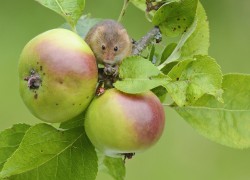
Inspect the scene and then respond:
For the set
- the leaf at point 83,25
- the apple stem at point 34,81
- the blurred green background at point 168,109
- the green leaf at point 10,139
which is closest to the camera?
the apple stem at point 34,81

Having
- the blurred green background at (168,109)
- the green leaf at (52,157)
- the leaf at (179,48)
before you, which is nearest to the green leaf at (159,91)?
the leaf at (179,48)

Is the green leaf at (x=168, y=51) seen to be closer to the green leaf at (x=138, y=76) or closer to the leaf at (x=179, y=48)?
the leaf at (x=179, y=48)

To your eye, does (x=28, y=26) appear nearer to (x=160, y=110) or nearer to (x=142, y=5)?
(x=142, y=5)

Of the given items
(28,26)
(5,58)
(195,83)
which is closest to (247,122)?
(195,83)

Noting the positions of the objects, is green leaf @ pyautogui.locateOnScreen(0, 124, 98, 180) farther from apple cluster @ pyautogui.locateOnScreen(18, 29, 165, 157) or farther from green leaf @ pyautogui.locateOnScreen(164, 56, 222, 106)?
green leaf @ pyautogui.locateOnScreen(164, 56, 222, 106)

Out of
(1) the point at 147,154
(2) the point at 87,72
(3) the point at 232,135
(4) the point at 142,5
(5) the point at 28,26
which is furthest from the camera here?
(5) the point at 28,26

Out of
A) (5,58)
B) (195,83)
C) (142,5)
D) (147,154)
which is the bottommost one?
(147,154)
